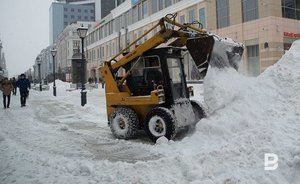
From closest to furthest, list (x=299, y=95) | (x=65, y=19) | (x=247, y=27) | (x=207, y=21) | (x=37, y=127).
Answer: (x=299, y=95) < (x=37, y=127) < (x=247, y=27) < (x=207, y=21) < (x=65, y=19)

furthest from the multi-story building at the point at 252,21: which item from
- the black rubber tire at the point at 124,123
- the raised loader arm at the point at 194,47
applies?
the black rubber tire at the point at 124,123

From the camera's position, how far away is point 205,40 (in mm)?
8516

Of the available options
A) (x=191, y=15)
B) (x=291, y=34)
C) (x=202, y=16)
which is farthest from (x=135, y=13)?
(x=291, y=34)

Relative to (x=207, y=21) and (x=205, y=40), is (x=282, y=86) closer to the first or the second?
(x=205, y=40)

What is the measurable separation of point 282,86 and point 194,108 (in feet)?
8.64

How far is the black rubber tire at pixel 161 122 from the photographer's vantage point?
26.5 ft

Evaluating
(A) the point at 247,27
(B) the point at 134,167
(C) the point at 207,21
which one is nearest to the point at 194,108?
(B) the point at 134,167

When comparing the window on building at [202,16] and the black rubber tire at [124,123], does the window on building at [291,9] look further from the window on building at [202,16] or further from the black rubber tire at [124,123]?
the black rubber tire at [124,123]

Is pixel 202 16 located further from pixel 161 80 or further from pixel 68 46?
pixel 68 46

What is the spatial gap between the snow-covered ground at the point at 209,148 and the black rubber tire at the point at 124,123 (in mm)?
248

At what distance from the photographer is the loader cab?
8.84 metres

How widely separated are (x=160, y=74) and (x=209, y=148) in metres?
2.78

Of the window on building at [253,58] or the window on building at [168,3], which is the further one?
the window on building at [168,3]

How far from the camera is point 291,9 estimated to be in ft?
94.1
